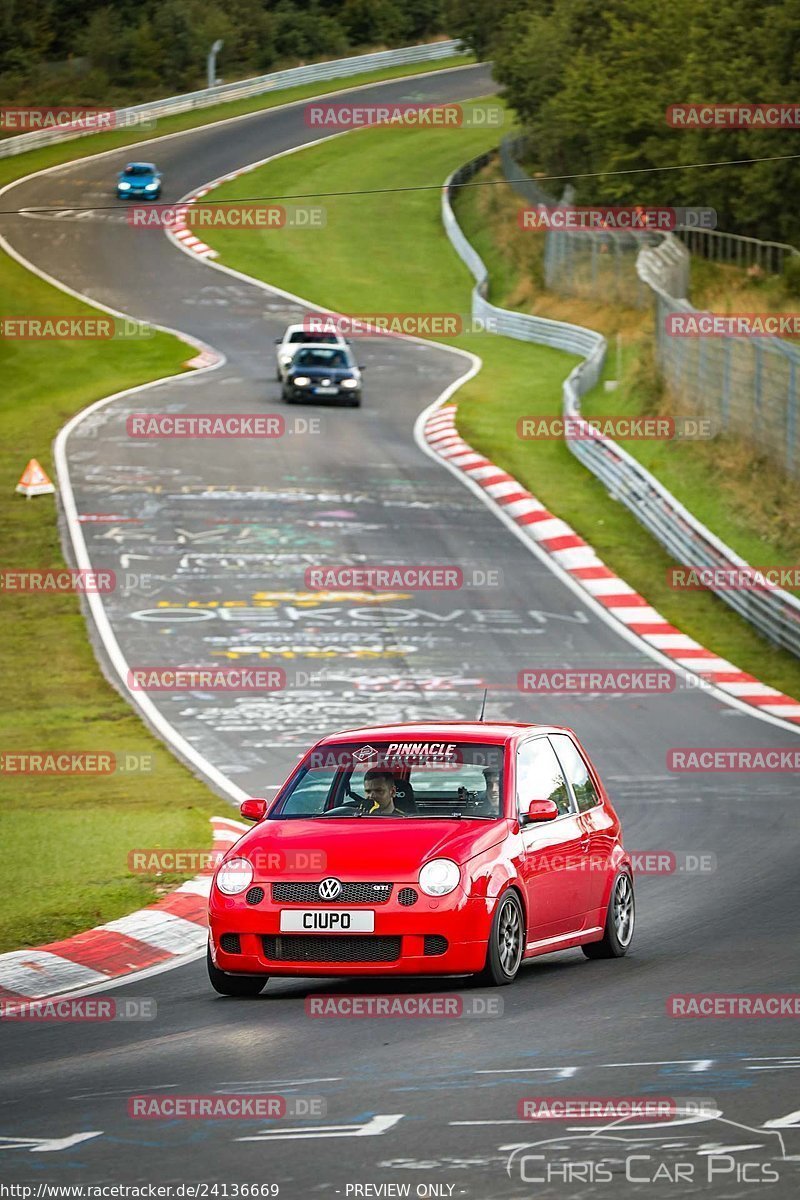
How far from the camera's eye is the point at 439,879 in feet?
33.0

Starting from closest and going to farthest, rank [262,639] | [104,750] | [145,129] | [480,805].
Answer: [480,805]
[104,750]
[262,639]
[145,129]

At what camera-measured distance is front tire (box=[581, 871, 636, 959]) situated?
11.6 meters

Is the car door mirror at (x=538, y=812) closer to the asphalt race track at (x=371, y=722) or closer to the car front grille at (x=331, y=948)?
the asphalt race track at (x=371, y=722)

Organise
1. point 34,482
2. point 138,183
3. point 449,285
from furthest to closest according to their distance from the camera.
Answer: point 138,183 < point 449,285 < point 34,482

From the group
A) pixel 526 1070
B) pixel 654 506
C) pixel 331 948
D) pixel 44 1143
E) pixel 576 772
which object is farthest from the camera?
pixel 654 506

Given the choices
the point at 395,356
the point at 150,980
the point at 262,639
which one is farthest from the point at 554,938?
the point at 395,356

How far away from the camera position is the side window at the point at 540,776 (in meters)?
11.2

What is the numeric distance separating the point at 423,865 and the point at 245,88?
90610 millimetres

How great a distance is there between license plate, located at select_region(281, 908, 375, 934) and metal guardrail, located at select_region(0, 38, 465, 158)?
7580 cm

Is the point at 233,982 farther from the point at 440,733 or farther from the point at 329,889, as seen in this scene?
the point at 440,733

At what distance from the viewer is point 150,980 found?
36.4ft

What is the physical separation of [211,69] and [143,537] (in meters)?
68.1

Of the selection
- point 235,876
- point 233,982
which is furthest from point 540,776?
point 233,982

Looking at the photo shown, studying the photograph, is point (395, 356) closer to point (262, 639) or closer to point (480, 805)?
point (262, 639)
